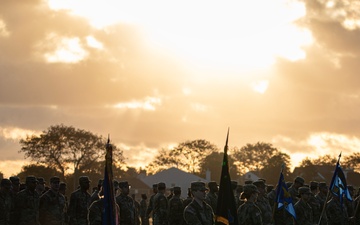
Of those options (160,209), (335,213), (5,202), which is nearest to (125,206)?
(5,202)

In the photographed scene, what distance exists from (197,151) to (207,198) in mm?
109851

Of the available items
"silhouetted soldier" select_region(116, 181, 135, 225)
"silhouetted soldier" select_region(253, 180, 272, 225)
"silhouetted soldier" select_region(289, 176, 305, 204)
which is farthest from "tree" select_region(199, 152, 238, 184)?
"silhouetted soldier" select_region(116, 181, 135, 225)

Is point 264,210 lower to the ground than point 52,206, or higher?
lower

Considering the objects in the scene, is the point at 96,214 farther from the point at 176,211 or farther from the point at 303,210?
the point at 176,211

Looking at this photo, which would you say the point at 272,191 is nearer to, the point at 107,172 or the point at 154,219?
the point at 154,219

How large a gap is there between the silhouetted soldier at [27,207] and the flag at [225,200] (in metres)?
9.74

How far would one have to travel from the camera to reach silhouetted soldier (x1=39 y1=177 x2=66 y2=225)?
74.2ft

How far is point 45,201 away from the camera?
74.4 feet

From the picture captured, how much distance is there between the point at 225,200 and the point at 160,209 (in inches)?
509

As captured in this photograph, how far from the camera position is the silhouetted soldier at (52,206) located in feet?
74.2

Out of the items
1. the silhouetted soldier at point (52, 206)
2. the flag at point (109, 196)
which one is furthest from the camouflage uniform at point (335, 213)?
the flag at point (109, 196)

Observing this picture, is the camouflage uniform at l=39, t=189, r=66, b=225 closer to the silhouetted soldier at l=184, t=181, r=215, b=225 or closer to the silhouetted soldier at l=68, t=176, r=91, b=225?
the silhouetted soldier at l=68, t=176, r=91, b=225

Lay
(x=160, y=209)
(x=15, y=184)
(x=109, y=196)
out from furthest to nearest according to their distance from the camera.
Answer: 1. (x=160, y=209)
2. (x=15, y=184)
3. (x=109, y=196)

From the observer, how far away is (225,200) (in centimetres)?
1443
